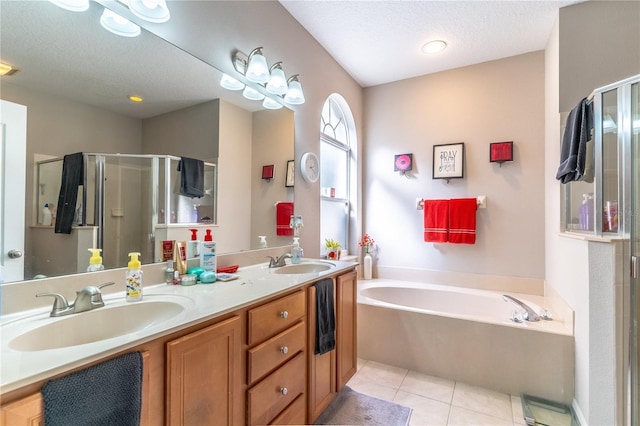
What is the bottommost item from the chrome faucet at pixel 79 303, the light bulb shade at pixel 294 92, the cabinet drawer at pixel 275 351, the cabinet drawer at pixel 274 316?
the cabinet drawer at pixel 275 351

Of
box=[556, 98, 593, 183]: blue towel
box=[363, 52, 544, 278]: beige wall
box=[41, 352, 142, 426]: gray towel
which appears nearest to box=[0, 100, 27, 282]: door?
box=[41, 352, 142, 426]: gray towel

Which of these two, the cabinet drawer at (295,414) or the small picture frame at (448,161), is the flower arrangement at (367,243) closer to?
the small picture frame at (448,161)

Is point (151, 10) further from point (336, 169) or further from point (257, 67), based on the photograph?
point (336, 169)

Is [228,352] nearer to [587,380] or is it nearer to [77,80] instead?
[77,80]

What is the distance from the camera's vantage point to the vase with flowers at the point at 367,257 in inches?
128

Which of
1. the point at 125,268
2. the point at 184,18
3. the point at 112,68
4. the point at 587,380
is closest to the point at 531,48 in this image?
the point at 587,380

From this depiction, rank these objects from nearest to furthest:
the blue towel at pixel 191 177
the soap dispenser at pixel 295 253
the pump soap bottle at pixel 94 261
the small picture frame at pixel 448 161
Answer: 1. the pump soap bottle at pixel 94 261
2. the blue towel at pixel 191 177
3. the soap dispenser at pixel 295 253
4. the small picture frame at pixel 448 161

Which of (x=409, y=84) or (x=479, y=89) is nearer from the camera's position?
(x=479, y=89)

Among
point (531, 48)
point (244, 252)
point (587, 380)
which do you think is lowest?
point (587, 380)

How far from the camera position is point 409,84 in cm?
320

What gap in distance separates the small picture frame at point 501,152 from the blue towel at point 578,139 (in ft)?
2.58

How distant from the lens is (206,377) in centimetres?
96

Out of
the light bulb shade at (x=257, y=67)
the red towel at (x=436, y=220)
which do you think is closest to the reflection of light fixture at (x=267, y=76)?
the light bulb shade at (x=257, y=67)

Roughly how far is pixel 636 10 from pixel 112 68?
3.20 meters
